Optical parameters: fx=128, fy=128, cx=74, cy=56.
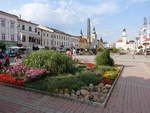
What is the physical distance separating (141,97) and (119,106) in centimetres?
167

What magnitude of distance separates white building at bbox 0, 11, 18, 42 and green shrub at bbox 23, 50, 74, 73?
2602cm

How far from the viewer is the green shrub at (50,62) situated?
347 inches

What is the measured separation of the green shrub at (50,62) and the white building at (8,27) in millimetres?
26020

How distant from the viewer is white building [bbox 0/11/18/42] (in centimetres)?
3061

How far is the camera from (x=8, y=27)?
106 ft

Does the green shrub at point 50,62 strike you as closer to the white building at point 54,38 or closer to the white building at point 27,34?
the white building at point 27,34

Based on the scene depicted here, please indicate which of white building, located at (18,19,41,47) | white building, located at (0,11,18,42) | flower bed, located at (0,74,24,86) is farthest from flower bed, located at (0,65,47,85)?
white building, located at (18,19,41,47)

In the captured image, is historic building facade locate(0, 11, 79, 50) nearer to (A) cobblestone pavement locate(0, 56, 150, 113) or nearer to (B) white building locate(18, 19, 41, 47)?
(B) white building locate(18, 19, 41, 47)

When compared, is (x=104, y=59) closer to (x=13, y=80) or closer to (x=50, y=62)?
(x=50, y=62)

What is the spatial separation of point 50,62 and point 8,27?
95.2ft

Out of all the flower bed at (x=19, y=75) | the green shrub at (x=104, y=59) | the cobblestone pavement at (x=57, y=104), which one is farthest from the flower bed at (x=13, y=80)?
the green shrub at (x=104, y=59)

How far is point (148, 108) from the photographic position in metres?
4.76

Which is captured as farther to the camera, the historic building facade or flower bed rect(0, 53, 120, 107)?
the historic building facade

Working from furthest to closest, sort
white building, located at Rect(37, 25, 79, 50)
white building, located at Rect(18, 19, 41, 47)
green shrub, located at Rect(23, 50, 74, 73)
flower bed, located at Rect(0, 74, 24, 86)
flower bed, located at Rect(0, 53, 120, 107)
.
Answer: white building, located at Rect(37, 25, 79, 50)
white building, located at Rect(18, 19, 41, 47)
green shrub, located at Rect(23, 50, 74, 73)
flower bed, located at Rect(0, 74, 24, 86)
flower bed, located at Rect(0, 53, 120, 107)
